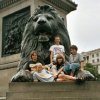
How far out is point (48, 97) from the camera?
16.9 ft

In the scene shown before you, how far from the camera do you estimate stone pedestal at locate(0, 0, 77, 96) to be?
16.7 meters

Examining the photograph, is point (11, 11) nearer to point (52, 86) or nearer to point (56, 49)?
point (56, 49)

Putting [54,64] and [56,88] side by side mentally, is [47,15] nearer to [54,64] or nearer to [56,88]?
[54,64]

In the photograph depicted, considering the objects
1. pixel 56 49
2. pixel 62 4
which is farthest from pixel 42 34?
pixel 62 4

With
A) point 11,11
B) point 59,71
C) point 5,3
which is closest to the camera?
point 59,71

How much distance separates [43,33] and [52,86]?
168 centimetres

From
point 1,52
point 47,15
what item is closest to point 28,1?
point 1,52

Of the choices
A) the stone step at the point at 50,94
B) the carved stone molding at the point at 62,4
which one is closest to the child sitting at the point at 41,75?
the stone step at the point at 50,94

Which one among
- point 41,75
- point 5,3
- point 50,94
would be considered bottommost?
point 50,94

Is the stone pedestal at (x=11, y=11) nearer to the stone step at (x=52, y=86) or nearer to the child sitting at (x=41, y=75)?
the child sitting at (x=41, y=75)

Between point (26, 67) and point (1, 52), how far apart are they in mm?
12167

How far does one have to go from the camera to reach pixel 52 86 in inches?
207

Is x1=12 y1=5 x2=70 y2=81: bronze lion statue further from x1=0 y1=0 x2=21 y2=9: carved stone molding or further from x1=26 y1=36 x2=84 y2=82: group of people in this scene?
x1=0 y1=0 x2=21 y2=9: carved stone molding

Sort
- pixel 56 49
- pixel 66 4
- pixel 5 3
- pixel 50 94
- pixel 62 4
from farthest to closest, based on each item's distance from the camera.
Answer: pixel 66 4 < pixel 5 3 < pixel 62 4 < pixel 56 49 < pixel 50 94
